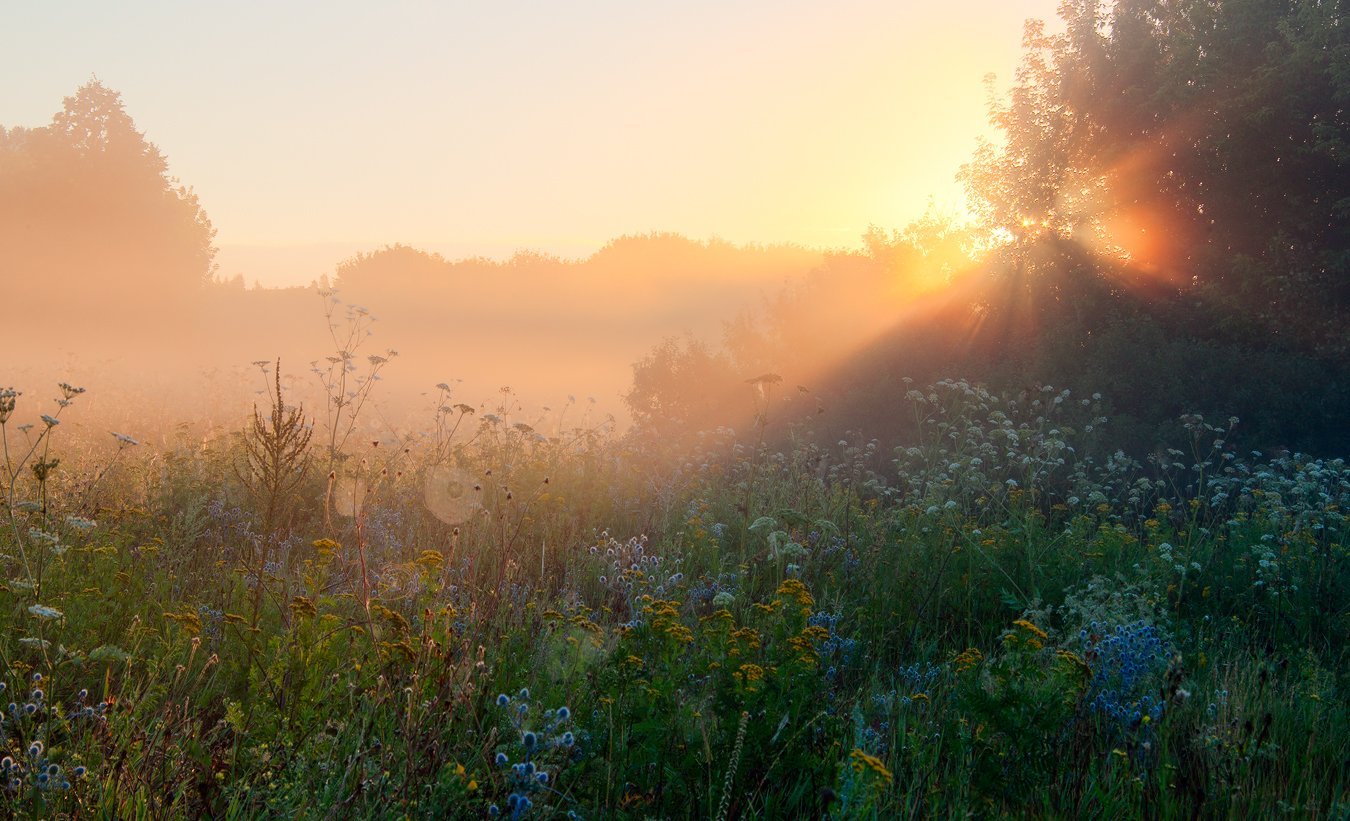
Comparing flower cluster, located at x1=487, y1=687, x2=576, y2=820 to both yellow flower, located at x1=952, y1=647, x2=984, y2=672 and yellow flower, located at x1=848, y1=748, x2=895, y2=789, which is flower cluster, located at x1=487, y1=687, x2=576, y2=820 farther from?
yellow flower, located at x1=952, y1=647, x2=984, y2=672

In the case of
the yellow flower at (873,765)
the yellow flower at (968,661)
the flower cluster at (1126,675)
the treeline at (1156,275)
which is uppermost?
the treeline at (1156,275)

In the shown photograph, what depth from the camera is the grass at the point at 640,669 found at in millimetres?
2473

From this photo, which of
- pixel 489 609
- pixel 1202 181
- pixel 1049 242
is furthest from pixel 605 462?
pixel 1202 181

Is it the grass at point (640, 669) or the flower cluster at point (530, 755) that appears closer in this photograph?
the flower cluster at point (530, 755)

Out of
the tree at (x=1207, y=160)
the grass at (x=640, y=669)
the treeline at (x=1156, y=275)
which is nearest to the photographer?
the grass at (x=640, y=669)

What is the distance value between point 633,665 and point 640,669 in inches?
3.1

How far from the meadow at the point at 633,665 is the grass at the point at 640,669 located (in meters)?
0.02

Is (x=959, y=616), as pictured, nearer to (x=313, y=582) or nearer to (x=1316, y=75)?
(x=313, y=582)

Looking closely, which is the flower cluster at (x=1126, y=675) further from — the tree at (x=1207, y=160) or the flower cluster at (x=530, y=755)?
the tree at (x=1207, y=160)

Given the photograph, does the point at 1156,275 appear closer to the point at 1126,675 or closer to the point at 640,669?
the point at 1126,675

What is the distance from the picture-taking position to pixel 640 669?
111 inches

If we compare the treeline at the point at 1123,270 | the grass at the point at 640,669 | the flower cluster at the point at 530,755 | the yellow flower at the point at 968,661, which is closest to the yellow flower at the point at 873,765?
the grass at the point at 640,669

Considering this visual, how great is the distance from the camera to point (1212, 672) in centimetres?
405

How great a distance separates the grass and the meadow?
0.02 metres
